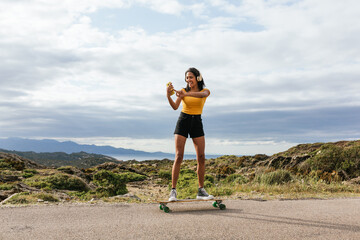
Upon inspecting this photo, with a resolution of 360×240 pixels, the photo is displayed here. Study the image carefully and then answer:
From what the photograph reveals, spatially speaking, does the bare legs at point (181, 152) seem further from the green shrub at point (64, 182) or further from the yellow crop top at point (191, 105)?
the green shrub at point (64, 182)

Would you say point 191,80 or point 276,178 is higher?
point 191,80

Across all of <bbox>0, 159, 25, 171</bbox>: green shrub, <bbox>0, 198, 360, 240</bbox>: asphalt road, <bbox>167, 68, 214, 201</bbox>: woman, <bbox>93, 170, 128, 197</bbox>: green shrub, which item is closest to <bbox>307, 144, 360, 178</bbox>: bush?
<bbox>0, 198, 360, 240</bbox>: asphalt road

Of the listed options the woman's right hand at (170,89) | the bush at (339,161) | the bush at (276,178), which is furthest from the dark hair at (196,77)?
the bush at (339,161)

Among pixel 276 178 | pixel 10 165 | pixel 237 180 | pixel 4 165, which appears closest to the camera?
pixel 276 178

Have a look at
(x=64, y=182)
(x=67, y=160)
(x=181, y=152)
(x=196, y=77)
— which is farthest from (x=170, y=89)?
(x=67, y=160)

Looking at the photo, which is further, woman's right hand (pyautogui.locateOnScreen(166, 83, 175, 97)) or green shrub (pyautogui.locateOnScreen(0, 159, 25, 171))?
green shrub (pyautogui.locateOnScreen(0, 159, 25, 171))

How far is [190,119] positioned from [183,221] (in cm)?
208

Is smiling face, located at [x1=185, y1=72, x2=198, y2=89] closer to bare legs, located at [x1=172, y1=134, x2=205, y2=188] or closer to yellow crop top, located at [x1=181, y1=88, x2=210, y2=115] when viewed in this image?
yellow crop top, located at [x1=181, y1=88, x2=210, y2=115]

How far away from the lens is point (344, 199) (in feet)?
24.3

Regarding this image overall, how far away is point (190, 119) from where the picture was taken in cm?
629

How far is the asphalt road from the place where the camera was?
4422 mm

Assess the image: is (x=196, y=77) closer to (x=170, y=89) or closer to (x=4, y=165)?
(x=170, y=89)

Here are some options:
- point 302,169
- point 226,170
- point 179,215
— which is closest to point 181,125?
point 179,215

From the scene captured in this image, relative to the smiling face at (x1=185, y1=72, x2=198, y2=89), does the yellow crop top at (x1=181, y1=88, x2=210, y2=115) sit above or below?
below
